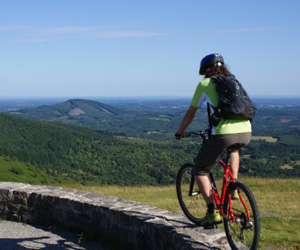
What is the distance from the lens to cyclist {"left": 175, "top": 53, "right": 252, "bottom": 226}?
14.3 ft

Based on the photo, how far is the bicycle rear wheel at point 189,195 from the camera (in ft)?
18.0

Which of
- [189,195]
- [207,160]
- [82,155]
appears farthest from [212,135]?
[82,155]

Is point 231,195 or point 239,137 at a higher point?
point 239,137

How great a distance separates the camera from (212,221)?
4.73 metres

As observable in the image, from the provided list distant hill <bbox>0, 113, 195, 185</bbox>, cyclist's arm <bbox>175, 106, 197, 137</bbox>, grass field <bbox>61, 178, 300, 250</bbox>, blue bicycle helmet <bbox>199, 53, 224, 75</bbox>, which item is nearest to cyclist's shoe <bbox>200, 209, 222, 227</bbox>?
cyclist's arm <bbox>175, 106, 197, 137</bbox>

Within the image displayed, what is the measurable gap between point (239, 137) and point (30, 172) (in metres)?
105

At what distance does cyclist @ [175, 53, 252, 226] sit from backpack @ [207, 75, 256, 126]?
7 cm

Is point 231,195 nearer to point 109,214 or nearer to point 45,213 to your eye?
A: point 109,214

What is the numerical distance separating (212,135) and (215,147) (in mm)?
139

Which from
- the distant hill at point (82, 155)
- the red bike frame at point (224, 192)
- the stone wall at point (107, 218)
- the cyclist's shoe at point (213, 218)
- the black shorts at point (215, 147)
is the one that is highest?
the black shorts at point (215, 147)

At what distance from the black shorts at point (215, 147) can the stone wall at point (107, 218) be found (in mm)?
807

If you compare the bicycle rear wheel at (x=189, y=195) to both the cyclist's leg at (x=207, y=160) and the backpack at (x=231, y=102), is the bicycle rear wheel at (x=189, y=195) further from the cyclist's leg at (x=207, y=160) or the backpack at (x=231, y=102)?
the backpack at (x=231, y=102)

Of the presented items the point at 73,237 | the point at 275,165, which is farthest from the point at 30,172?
the point at 73,237

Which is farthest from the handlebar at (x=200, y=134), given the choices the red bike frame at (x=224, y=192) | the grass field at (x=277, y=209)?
the grass field at (x=277, y=209)
